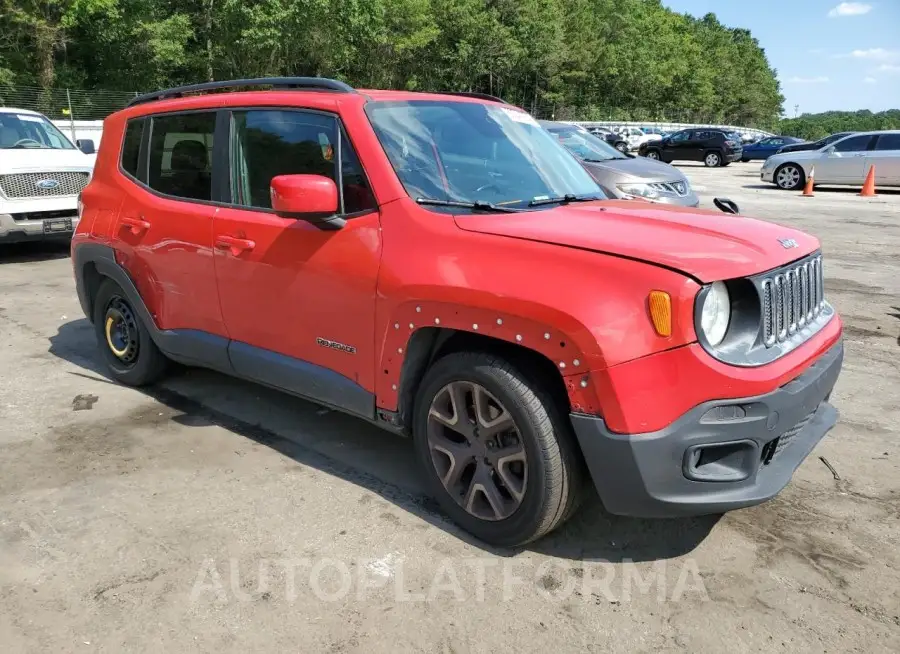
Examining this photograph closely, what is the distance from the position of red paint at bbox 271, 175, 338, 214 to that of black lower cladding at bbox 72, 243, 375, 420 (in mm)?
795

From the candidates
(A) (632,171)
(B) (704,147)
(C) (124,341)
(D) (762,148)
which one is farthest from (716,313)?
(D) (762,148)

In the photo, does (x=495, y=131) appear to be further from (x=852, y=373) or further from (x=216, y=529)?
(x=852, y=373)

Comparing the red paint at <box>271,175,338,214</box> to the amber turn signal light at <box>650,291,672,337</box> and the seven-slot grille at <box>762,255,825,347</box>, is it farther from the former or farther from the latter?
the seven-slot grille at <box>762,255,825,347</box>

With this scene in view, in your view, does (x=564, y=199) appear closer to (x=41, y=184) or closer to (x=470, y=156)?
(x=470, y=156)

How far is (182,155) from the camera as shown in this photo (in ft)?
14.4

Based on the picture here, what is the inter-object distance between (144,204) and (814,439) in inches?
153

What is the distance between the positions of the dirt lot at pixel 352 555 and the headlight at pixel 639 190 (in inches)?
242

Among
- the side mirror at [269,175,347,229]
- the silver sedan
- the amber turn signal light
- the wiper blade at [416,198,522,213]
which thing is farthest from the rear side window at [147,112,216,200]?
the silver sedan

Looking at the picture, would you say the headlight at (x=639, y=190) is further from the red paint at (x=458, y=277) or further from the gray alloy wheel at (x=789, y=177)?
the gray alloy wheel at (x=789, y=177)

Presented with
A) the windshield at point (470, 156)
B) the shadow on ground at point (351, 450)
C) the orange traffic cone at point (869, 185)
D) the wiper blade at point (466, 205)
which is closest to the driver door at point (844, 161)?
the orange traffic cone at point (869, 185)

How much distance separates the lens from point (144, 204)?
4.55m

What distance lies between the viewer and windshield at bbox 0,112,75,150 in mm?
10125

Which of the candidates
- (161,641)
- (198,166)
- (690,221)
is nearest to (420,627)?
(161,641)

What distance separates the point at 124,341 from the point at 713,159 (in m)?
31.2
